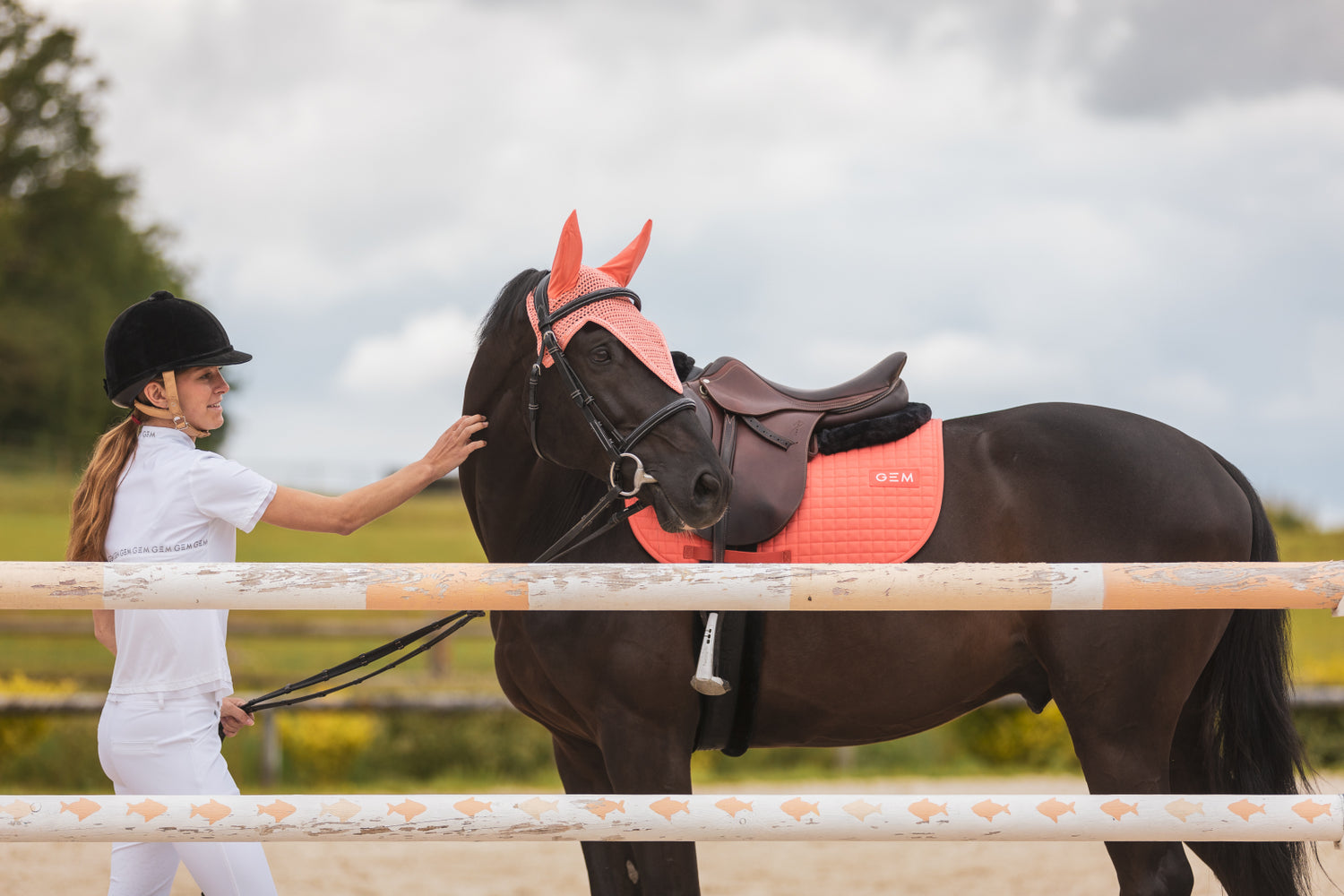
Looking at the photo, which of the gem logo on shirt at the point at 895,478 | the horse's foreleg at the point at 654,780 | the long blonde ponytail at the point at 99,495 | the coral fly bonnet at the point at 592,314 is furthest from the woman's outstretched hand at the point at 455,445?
the gem logo on shirt at the point at 895,478

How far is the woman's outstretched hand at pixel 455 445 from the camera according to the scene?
2711 millimetres

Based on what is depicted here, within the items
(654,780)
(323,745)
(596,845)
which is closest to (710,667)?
(654,780)

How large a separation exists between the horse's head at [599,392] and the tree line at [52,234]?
1314 inches

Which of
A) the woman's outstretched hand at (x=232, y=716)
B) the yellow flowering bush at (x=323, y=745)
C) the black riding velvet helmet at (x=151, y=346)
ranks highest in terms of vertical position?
the black riding velvet helmet at (x=151, y=346)

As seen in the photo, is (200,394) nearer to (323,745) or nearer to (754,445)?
(754,445)

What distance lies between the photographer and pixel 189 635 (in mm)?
2320

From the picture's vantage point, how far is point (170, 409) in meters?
2.45

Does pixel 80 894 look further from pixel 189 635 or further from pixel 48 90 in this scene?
pixel 48 90

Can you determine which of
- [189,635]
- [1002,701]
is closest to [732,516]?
[189,635]

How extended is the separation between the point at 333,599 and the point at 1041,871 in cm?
637

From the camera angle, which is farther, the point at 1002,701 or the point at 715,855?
the point at 1002,701

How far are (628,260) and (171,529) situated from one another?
4.80 ft

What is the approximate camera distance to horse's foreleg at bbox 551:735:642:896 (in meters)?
3.06

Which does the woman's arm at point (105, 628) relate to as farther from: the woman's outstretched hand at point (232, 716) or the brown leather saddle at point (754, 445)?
the brown leather saddle at point (754, 445)
